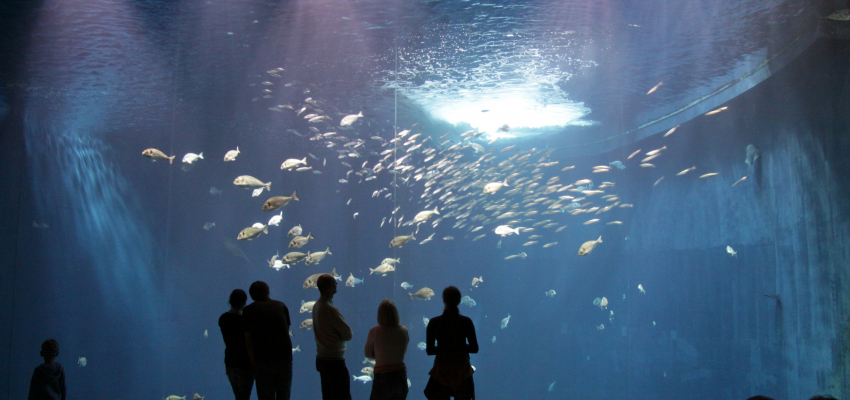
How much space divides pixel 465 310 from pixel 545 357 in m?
5.56

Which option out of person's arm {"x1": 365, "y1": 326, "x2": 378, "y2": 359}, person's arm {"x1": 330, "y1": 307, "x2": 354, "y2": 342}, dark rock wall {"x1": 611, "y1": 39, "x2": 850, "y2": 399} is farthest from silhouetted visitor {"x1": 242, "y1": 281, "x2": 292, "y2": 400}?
dark rock wall {"x1": 611, "y1": 39, "x2": 850, "y2": 399}

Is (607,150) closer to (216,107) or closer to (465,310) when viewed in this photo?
(465,310)

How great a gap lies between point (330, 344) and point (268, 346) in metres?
0.56

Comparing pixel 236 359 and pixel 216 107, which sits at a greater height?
pixel 236 359

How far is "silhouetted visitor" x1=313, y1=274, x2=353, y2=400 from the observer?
3.63 metres

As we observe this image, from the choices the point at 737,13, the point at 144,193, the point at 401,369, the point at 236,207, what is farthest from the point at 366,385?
the point at 737,13

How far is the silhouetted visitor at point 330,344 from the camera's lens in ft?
11.9

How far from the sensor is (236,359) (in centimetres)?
386

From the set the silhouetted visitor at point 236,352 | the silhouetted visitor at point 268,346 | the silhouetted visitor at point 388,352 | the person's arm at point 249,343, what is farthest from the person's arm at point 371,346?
the silhouetted visitor at point 236,352

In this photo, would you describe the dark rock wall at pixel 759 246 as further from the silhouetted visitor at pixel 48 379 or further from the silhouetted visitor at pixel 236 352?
the silhouetted visitor at pixel 48 379

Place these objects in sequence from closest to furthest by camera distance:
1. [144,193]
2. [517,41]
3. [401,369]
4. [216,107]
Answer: [401,369], [517,41], [216,107], [144,193]

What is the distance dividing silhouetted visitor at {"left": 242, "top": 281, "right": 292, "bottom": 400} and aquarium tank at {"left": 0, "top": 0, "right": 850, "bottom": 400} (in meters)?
3.73

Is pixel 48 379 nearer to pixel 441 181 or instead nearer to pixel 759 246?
pixel 441 181

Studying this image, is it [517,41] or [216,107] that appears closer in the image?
[517,41]
